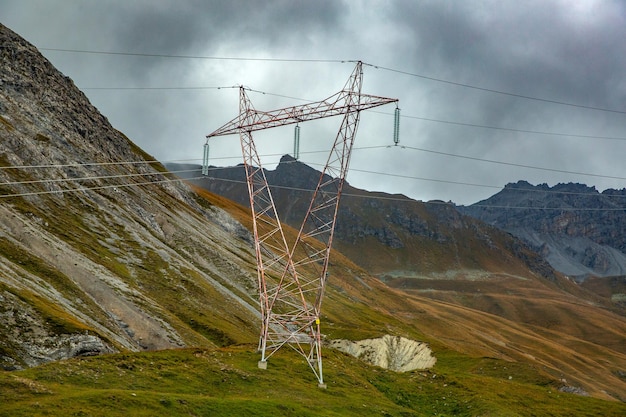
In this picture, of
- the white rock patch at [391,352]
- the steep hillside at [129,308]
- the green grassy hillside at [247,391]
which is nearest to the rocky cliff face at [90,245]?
the steep hillside at [129,308]

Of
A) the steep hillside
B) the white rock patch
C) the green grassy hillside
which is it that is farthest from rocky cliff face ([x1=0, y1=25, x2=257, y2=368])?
the white rock patch

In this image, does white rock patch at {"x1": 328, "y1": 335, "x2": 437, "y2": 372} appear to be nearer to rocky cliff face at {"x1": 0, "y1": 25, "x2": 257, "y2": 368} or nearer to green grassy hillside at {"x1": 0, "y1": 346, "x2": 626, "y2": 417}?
rocky cliff face at {"x1": 0, "y1": 25, "x2": 257, "y2": 368}

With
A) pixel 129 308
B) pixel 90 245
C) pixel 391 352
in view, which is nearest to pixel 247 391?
pixel 129 308

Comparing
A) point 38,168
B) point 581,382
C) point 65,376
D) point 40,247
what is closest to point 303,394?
point 65,376

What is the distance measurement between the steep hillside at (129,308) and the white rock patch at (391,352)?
7.91 ft

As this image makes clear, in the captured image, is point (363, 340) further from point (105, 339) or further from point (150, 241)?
point (105, 339)

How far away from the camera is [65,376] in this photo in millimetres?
48531

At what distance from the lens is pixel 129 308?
86.6 metres

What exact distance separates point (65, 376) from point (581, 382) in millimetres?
167087

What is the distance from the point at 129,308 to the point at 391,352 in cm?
4478

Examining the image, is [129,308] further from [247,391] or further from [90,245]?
[247,391]

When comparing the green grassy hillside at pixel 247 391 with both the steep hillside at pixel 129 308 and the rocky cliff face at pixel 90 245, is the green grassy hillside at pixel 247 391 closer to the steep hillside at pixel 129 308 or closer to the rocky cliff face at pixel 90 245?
the steep hillside at pixel 129 308

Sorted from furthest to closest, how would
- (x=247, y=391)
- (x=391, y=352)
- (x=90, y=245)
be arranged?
(x=391, y=352)
(x=90, y=245)
(x=247, y=391)

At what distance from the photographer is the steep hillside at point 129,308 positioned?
52.0 m
